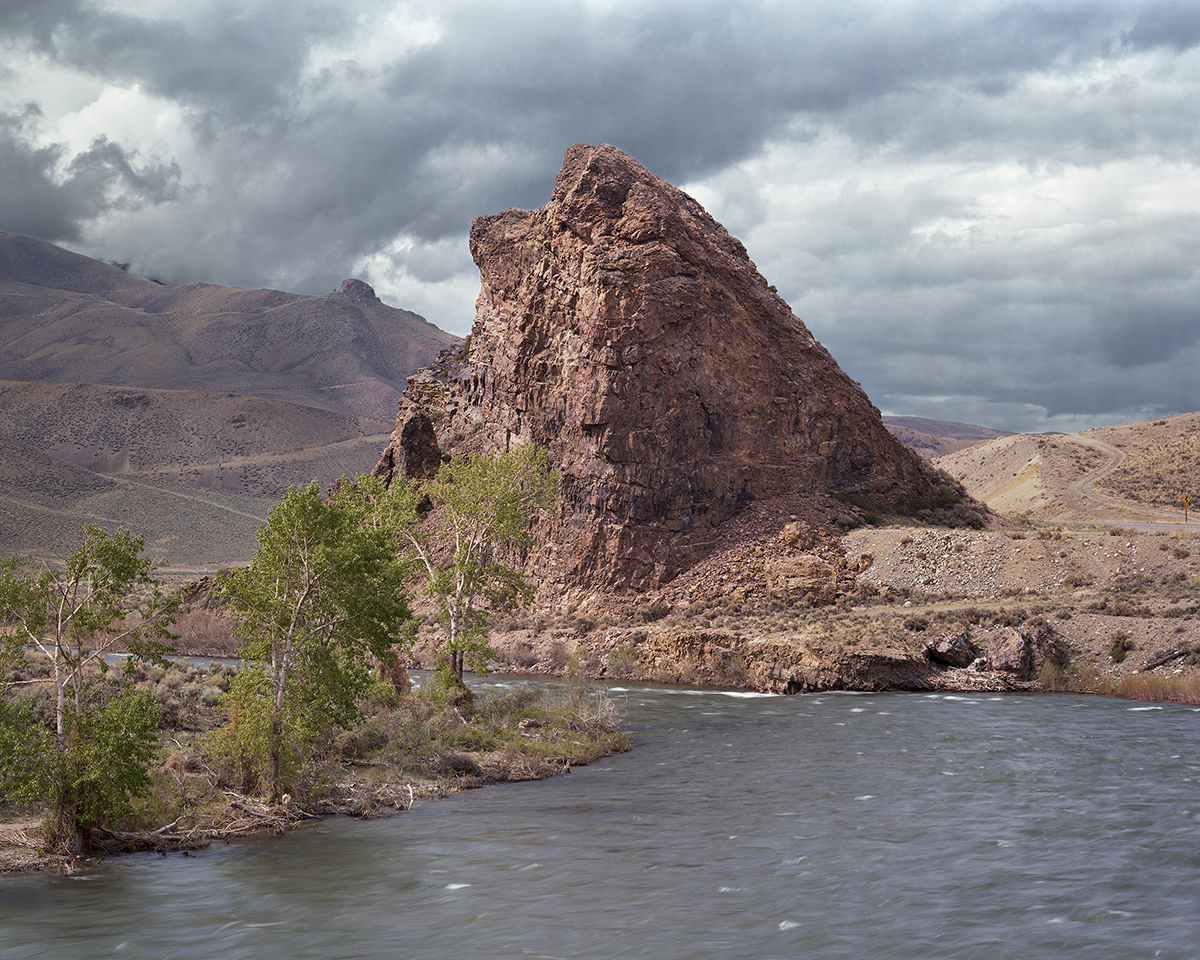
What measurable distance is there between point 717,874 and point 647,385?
4718cm

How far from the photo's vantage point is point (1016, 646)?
131 feet

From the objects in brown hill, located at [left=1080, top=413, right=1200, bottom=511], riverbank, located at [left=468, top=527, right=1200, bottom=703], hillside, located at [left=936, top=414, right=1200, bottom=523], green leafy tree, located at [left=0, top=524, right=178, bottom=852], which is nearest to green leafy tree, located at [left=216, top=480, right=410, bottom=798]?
green leafy tree, located at [left=0, top=524, right=178, bottom=852]

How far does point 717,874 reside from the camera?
16.4 metres

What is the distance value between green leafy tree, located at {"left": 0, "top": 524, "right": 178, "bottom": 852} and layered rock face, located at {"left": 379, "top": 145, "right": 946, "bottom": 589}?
143 ft

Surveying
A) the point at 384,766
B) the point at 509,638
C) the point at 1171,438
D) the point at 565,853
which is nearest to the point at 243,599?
the point at 384,766

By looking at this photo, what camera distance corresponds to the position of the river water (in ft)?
43.7

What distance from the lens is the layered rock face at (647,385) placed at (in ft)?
200

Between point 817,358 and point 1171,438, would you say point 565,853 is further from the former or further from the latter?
point 1171,438

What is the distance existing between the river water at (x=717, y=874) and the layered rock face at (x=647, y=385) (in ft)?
116

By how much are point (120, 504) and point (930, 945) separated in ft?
451

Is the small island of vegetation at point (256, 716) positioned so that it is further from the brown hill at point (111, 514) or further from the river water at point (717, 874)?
the brown hill at point (111, 514)

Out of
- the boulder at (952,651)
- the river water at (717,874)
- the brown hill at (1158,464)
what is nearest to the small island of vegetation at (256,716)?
the river water at (717,874)

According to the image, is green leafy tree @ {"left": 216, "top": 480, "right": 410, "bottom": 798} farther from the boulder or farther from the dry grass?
the dry grass

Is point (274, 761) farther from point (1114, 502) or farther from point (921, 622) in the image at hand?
point (1114, 502)
